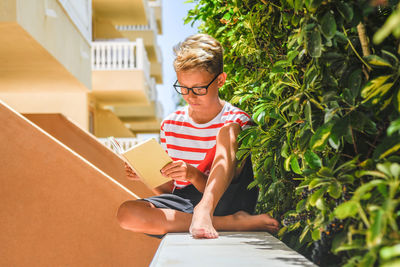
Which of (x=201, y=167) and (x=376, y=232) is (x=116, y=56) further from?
(x=376, y=232)

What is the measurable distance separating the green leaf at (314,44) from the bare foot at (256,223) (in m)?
1.28

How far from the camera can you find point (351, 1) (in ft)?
3.75

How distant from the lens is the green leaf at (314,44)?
120 cm

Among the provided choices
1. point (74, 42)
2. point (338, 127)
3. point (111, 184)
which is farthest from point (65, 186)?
point (74, 42)

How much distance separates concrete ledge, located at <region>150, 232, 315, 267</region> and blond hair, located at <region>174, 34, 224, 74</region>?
3.22ft

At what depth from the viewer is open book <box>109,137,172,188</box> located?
2154 mm

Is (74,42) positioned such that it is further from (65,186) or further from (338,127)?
(338,127)

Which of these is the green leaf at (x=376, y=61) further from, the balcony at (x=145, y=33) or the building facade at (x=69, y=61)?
the balcony at (x=145, y=33)

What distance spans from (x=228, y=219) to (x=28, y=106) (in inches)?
389

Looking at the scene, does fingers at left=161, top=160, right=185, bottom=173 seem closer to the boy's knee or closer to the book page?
the book page

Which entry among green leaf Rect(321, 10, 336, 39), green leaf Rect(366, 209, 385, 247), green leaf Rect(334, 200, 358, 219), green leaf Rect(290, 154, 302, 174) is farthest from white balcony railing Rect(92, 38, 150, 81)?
green leaf Rect(366, 209, 385, 247)

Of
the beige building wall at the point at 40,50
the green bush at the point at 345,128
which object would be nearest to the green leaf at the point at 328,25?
Answer: the green bush at the point at 345,128

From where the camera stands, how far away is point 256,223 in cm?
228

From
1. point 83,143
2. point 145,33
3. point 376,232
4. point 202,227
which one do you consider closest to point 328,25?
point 376,232
